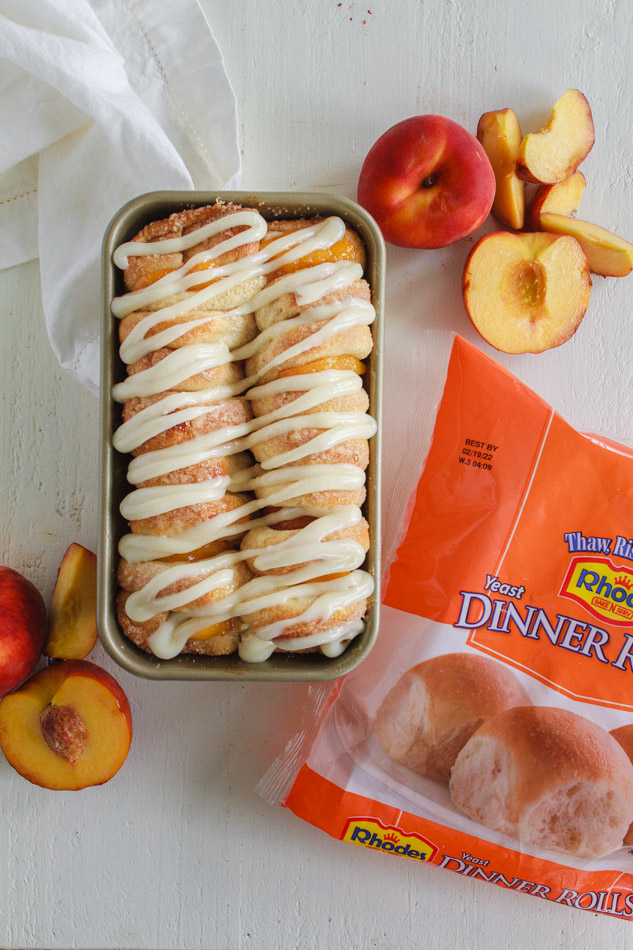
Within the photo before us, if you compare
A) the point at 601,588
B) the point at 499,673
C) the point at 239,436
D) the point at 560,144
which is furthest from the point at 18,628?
the point at 560,144

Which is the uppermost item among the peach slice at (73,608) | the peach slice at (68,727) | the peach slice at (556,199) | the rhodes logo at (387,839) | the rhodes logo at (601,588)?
the peach slice at (556,199)

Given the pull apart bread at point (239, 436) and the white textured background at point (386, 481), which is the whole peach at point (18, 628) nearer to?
the white textured background at point (386, 481)

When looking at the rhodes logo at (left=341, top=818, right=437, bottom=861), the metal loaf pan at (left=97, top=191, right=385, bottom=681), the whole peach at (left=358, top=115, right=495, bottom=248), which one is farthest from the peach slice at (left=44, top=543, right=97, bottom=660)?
the whole peach at (left=358, top=115, right=495, bottom=248)

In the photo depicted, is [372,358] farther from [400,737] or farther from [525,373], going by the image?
[400,737]

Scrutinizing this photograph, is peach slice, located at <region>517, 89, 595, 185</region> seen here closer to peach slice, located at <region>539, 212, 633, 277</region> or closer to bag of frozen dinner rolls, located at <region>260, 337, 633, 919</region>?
peach slice, located at <region>539, 212, 633, 277</region>

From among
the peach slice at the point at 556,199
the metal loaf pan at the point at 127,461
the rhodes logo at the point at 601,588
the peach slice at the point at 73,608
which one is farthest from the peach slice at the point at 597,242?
the peach slice at the point at 73,608

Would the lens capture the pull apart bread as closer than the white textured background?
Yes
